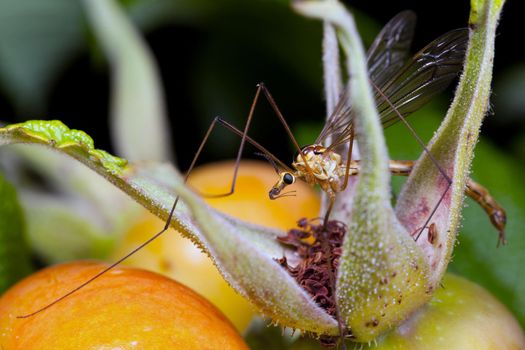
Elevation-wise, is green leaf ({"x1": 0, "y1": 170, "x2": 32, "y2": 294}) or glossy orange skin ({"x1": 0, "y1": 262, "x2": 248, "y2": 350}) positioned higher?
glossy orange skin ({"x1": 0, "y1": 262, "x2": 248, "y2": 350})

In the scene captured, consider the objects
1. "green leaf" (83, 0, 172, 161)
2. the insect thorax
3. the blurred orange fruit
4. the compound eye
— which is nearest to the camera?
the insect thorax

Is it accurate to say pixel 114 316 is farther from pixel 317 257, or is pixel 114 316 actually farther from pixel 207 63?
pixel 207 63

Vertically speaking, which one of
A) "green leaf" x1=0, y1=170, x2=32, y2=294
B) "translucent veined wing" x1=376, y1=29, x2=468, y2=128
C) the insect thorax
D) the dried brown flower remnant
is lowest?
"green leaf" x1=0, y1=170, x2=32, y2=294

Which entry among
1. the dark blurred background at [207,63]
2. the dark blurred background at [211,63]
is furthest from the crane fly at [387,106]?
the dark blurred background at [207,63]

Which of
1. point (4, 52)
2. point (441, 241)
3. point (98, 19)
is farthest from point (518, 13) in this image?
point (4, 52)

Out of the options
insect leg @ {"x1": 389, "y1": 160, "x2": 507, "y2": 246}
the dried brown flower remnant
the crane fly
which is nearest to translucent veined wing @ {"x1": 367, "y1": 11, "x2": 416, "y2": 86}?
the crane fly

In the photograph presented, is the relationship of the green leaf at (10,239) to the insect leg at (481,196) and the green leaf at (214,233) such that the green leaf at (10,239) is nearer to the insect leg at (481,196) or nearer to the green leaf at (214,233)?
the green leaf at (214,233)

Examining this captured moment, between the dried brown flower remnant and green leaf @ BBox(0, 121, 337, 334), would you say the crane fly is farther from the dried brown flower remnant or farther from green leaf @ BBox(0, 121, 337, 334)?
green leaf @ BBox(0, 121, 337, 334)

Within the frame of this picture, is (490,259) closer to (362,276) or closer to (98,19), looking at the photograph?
(362,276)
